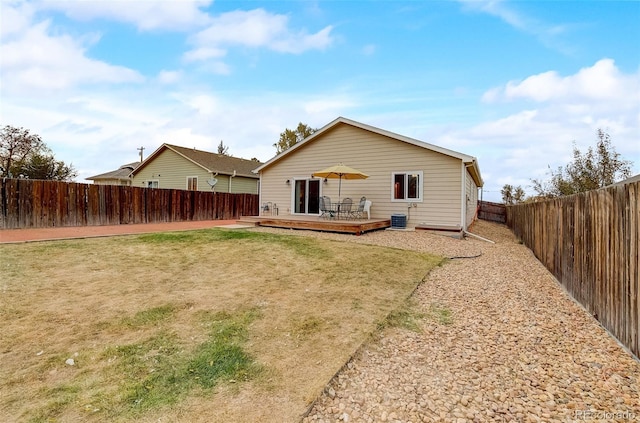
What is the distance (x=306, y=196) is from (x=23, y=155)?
25.1 meters

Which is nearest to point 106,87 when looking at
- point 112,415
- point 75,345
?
point 75,345

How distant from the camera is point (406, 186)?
38.3 feet

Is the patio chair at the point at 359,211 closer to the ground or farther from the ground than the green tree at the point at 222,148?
closer to the ground

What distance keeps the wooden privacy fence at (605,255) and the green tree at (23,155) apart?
108 ft

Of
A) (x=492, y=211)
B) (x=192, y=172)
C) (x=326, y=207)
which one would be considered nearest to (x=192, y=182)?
(x=192, y=172)

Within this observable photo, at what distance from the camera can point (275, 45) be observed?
11.6 m

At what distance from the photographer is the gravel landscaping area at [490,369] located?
2.08 meters

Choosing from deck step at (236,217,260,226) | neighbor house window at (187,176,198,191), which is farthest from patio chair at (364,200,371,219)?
neighbor house window at (187,176,198,191)

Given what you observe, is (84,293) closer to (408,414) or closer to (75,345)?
(75,345)

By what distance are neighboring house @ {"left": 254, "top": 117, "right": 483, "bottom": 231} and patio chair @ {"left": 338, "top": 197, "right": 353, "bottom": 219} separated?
1.40 ft

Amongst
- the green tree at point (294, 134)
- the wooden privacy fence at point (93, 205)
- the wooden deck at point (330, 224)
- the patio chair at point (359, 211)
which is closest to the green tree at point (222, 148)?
the green tree at point (294, 134)

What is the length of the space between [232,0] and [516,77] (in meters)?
10.2

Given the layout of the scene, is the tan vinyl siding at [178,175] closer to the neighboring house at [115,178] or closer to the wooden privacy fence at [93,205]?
the neighboring house at [115,178]

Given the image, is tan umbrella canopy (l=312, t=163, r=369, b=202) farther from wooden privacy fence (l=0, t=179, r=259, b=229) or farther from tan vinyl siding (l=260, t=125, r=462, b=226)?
wooden privacy fence (l=0, t=179, r=259, b=229)
